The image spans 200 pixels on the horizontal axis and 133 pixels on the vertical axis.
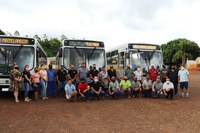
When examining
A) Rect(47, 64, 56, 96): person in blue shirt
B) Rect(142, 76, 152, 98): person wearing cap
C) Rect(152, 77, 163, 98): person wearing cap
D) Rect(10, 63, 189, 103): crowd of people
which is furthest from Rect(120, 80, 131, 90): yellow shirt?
Rect(47, 64, 56, 96): person in blue shirt

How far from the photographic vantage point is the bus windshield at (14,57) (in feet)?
47.3

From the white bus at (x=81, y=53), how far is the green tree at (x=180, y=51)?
62343 millimetres

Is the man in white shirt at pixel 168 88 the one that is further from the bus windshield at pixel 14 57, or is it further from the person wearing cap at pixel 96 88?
the bus windshield at pixel 14 57

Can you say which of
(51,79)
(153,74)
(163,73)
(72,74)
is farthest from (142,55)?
(51,79)

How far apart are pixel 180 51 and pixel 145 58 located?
6313cm

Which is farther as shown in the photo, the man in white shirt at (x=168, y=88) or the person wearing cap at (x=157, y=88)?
the person wearing cap at (x=157, y=88)

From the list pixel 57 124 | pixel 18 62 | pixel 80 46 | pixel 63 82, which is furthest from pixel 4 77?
pixel 57 124

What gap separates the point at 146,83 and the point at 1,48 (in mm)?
7429

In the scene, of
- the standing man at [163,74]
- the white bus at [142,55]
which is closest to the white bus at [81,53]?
the white bus at [142,55]

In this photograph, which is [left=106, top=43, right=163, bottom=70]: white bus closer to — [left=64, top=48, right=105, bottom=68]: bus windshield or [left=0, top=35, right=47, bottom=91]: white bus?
[left=64, top=48, right=105, bottom=68]: bus windshield

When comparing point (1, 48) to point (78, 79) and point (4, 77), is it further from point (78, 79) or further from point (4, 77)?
point (78, 79)

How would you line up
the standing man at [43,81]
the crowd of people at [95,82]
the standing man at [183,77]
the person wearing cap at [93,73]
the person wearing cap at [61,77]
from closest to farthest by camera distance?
1. the crowd of people at [95,82]
2. the standing man at [43,81]
3. the person wearing cap at [93,73]
4. the person wearing cap at [61,77]
5. the standing man at [183,77]

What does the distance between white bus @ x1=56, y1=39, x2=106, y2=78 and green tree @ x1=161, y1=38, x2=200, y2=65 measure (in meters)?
62.3

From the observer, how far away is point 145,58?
18.5m
